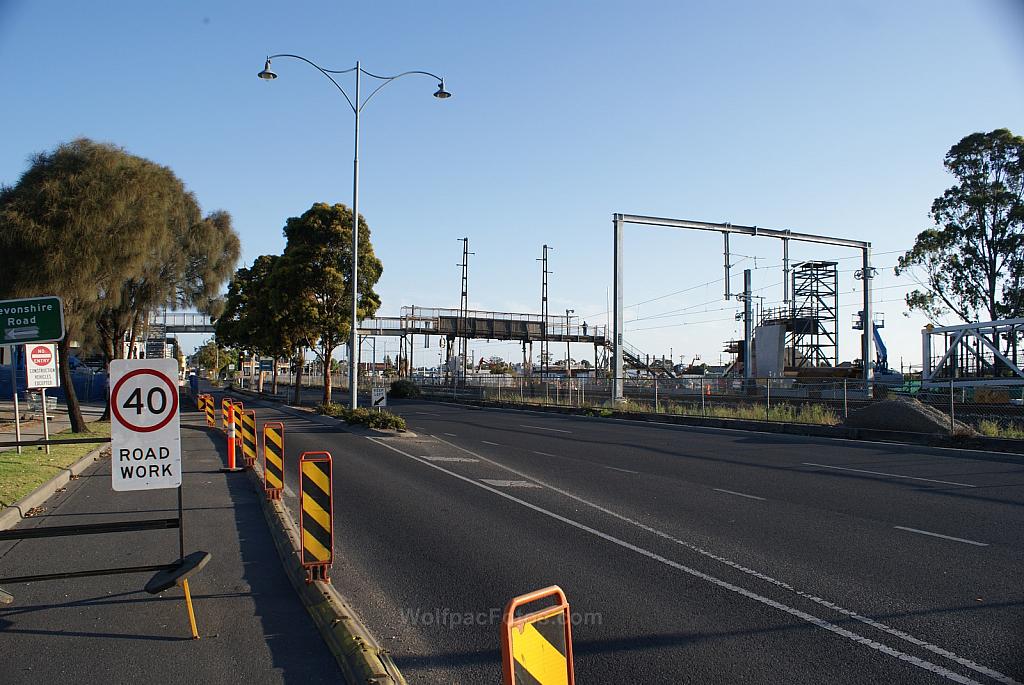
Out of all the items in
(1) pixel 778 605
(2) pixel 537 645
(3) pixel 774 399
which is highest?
(3) pixel 774 399

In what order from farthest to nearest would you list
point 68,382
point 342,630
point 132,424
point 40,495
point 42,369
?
point 68,382
point 42,369
point 40,495
point 132,424
point 342,630

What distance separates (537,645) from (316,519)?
3.91 meters

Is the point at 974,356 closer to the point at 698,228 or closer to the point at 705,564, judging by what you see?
the point at 698,228

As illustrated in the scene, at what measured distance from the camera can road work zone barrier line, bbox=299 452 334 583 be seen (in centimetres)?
727

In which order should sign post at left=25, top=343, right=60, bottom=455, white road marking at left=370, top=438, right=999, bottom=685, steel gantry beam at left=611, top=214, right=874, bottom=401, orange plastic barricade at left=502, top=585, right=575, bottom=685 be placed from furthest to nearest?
steel gantry beam at left=611, top=214, right=874, bottom=401
sign post at left=25, top=343, right=60, bottom=455
white road marking at left=370, top=438, right=999, bottom=685
orange plastic barricade at left=502, top=585, right=575, bottom=685

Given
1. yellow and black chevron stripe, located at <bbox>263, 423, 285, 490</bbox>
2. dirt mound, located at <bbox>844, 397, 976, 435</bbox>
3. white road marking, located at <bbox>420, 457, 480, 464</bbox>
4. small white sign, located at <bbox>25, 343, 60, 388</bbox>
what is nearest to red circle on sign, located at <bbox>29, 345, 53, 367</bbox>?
small white sign, located at <bbox>25, 343, 60, 388</bbox>

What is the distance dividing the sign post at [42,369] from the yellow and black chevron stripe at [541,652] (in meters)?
17.0

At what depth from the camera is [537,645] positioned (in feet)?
12.9

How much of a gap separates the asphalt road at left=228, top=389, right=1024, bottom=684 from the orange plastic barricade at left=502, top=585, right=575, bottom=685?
141cm

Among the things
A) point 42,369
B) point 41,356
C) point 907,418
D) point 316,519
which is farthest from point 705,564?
point 41,356

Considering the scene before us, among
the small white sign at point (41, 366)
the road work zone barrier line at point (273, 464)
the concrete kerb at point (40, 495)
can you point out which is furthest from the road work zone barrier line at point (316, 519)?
the small white sign at point (41, 366)

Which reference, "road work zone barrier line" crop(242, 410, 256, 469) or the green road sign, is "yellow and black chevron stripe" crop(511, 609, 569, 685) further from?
"road work zone barrier line" crop(242, 410, 256, 469)

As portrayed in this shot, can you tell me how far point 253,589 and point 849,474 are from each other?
37.2 ft

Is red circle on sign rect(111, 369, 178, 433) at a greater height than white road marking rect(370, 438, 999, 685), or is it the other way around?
red circle on sign rect(111, 369, 178, 433)
